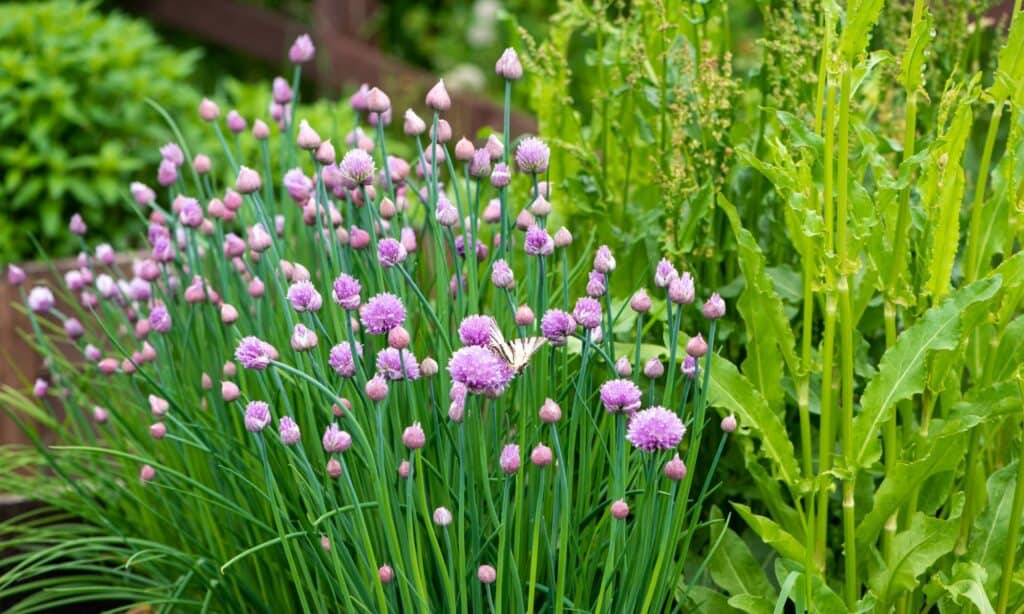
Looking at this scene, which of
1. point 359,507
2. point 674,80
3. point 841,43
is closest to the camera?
point 359,507

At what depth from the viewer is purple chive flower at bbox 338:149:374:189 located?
1.42 m

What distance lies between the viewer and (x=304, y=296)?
135 cm

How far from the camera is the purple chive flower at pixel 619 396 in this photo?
50.8 inches

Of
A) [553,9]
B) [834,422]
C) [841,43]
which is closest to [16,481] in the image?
[834,422]

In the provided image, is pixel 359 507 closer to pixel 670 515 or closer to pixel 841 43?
pixel 670 515

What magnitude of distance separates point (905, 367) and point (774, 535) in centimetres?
28

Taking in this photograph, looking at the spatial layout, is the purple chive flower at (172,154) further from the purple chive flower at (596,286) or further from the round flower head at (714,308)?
the round flower head at (714,308)

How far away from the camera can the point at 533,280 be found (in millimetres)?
1712

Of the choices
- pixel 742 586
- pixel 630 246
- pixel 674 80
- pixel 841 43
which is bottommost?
pixel 742 586

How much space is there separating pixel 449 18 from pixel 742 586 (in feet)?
18.1

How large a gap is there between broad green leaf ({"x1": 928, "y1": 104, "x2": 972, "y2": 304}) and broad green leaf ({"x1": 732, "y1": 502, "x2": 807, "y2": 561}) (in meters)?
0.38

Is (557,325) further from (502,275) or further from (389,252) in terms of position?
(389,252)

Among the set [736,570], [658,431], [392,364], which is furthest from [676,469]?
[736,570]

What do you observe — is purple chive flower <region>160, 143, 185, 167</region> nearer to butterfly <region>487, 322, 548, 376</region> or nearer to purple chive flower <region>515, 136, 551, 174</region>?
purple chive flower <region>515, 136, 551, 174</region>
